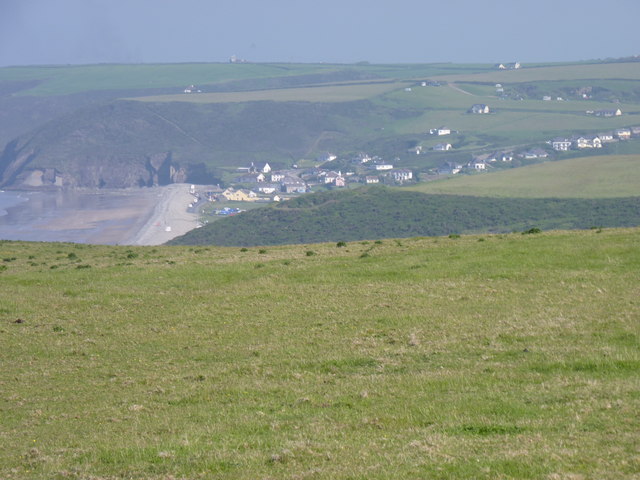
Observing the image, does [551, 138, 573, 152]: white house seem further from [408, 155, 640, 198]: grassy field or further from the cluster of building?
[408, 155, 640, 198]: grassy field

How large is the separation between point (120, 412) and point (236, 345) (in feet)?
16.7

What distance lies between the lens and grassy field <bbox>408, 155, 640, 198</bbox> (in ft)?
368

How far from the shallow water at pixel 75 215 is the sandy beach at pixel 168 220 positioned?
154 centimetres

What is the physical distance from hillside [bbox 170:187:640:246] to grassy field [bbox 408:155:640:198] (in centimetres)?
Result: 432

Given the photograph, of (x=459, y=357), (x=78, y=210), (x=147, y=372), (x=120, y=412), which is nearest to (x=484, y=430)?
(x=459, y=357)

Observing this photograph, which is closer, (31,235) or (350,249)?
(350,249)

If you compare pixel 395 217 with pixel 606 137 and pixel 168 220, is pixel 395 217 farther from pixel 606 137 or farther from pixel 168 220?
pixel 606 137

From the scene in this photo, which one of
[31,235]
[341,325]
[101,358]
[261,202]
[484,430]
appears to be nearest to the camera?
[484,430]

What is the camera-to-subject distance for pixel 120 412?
14.1 m

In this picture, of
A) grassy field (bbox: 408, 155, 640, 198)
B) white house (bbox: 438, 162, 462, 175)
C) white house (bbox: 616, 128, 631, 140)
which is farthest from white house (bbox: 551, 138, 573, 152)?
grassy field (bbox: 408, 155, 640, 198)

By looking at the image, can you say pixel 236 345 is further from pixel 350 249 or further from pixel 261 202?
pixel 261 202

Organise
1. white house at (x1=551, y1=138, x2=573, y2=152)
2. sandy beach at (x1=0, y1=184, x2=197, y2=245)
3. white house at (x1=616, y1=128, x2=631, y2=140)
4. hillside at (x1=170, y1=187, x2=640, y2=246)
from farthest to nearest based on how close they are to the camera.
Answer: white house at (x1=616, y1=128, x2=631, y2=140), white house at (x1=551, y1=138, x2=573, y2=152), sandy beach at (x1=0, y1=184, x2=197, y2=245), hillside at (x1=170, y1=187, x2=640, y2=246)

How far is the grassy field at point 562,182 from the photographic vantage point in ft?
368

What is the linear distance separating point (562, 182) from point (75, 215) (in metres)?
75.0
